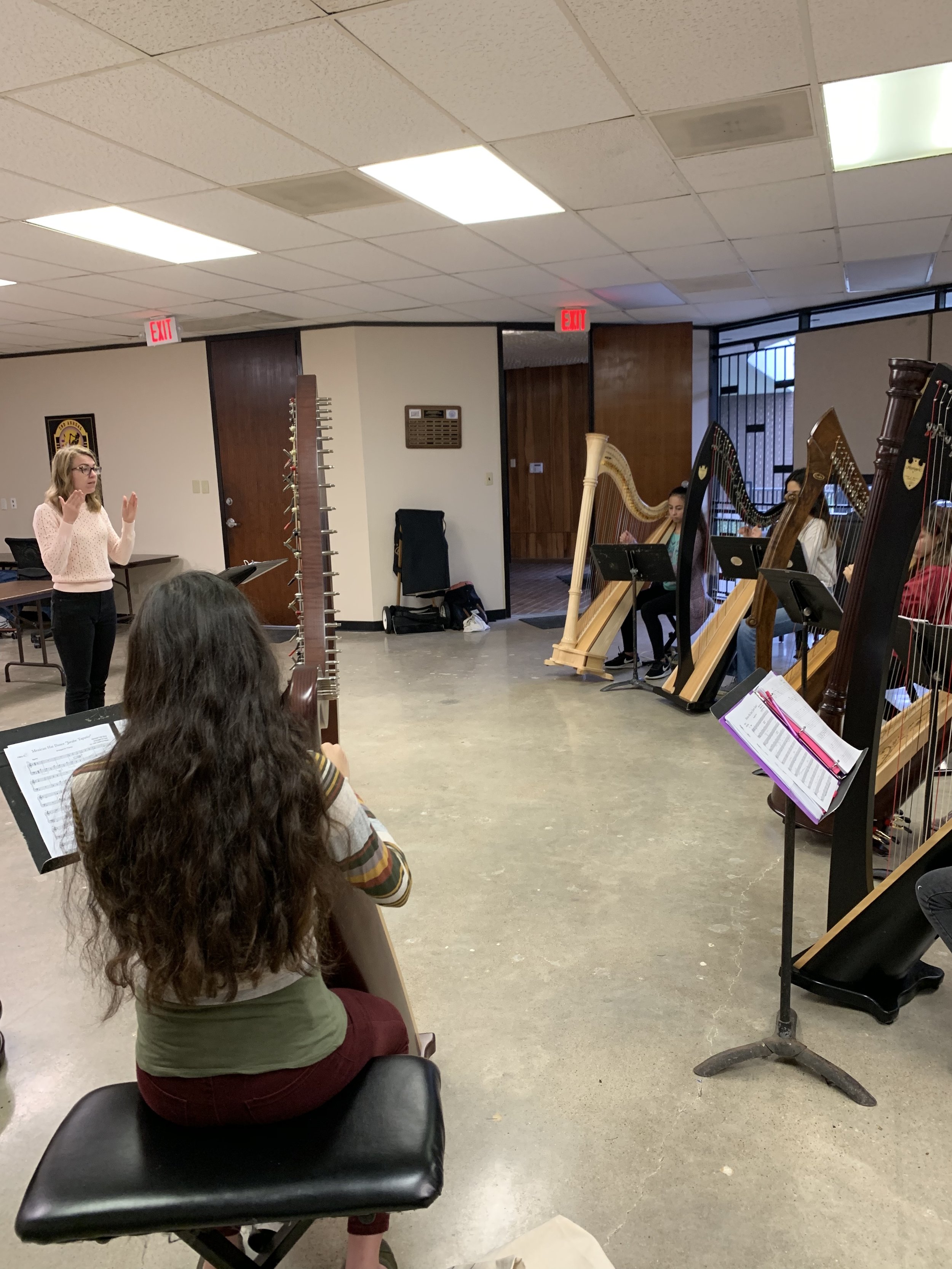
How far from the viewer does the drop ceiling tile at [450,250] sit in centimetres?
460

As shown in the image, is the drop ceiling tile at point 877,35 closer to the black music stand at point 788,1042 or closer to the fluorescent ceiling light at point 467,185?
the fluorescent ceiling light at point 467,185

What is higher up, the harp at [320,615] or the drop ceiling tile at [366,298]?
the drop ceiling tile at [366,298]

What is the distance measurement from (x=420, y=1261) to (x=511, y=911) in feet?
4.15

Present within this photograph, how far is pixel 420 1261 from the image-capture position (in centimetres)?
166

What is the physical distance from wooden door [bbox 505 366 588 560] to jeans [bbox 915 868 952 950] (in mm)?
9413

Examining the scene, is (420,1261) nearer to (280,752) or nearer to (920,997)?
(280,752)

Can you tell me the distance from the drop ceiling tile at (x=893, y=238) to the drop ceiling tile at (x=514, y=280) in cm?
177

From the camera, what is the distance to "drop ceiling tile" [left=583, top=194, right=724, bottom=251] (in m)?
4.22

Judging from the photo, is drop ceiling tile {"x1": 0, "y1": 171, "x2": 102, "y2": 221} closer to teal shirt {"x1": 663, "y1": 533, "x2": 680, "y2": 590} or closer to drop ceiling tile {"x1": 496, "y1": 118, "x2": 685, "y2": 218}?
drop ceiling tile {"x1": 496, "y1": 118, "x2": 685, "y2": 218}

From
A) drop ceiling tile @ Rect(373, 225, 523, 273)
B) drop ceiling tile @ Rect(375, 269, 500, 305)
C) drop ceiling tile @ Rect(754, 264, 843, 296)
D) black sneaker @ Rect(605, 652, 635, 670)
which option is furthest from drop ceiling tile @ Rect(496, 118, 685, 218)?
black sneaker @ Rect(605, 652, 635, 670)

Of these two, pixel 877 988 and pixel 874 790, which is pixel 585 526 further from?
pixel 877 988

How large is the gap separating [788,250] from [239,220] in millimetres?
3082

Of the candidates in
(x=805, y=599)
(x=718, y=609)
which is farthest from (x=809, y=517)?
(x=718, y=609)

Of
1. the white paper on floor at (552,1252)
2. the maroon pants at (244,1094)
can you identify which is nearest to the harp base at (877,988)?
the white paper on floor at (552,1252)
